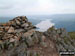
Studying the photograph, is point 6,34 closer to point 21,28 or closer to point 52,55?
point 21,28

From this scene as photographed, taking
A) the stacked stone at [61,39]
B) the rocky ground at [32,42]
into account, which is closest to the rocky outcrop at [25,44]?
the rocky ground at [32,42]

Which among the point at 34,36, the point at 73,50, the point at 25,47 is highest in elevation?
the point at 34,36

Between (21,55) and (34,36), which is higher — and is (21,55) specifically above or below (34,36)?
below

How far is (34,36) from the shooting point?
37312 millimetres

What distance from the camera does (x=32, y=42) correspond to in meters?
36.2

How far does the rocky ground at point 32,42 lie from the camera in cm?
3456

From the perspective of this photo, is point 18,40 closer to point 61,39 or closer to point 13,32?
point 13,32

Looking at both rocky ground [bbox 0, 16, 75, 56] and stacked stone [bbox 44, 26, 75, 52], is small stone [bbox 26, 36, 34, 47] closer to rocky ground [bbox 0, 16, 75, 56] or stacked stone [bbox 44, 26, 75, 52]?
rocky ground [bbox 0, 16, 75, 56]

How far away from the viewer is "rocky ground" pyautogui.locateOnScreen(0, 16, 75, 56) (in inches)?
1361

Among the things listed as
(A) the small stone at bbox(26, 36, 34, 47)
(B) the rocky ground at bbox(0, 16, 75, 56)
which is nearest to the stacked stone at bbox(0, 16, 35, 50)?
(B) the rocky ground at bbox(0, 16, 75, 56)

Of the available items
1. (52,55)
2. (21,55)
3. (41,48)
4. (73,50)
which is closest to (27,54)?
(21,55)

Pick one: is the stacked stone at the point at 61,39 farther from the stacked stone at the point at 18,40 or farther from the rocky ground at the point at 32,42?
the stacked stone at the point at 18,40

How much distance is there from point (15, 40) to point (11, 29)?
723cm

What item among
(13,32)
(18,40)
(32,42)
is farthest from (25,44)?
(13,32)
